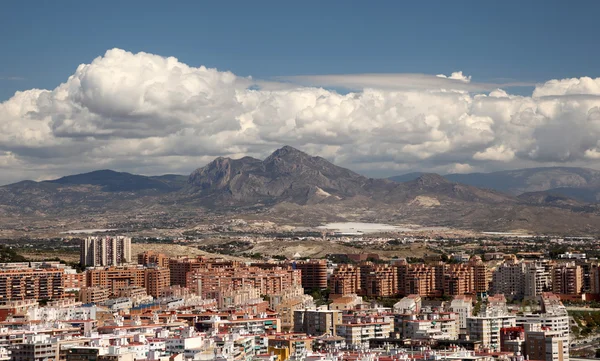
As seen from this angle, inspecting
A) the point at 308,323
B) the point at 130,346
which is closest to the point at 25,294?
the point at 308,323

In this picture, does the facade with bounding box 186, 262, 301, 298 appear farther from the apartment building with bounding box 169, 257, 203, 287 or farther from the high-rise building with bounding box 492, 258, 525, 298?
the high-rise building with bounding box 492, 258, 525, 298

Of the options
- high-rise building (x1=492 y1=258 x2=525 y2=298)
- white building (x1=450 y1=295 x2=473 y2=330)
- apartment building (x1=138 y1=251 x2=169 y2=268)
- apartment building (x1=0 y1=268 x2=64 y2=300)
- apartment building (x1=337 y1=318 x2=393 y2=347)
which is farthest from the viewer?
apartment building (x1=138 y1=251 x2=169 y2=268)

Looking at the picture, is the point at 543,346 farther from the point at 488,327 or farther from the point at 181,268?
the point at 181,268

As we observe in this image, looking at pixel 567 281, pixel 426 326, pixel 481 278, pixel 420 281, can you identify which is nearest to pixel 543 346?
pixel 426 326

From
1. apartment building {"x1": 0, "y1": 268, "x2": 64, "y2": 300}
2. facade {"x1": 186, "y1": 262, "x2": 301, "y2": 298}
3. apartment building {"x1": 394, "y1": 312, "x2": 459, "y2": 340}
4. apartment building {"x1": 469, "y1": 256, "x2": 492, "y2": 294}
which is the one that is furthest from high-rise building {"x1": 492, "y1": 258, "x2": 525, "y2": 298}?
apartment building {"x1": 394, "y1": 312, "x2": 459, "y2": 340}

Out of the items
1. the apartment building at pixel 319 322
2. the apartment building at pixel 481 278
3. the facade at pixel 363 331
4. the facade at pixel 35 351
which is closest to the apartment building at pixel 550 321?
the facade at pixel 363 331

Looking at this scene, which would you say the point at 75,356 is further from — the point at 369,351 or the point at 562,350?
the point at 562,350

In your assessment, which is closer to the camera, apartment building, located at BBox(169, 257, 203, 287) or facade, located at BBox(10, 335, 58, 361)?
facade, located at BBox(10, 335, 58, 361)

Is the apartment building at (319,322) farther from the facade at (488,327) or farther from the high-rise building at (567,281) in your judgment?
the high-rise building at (567,281)
